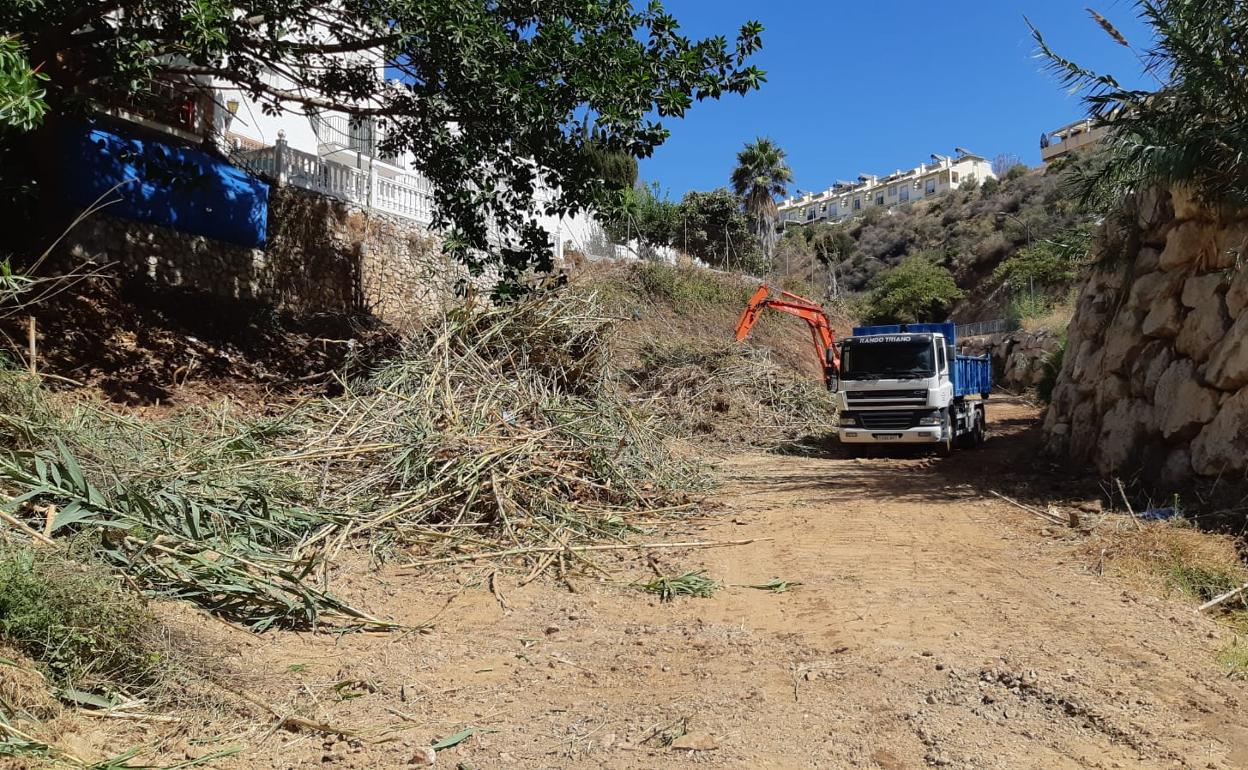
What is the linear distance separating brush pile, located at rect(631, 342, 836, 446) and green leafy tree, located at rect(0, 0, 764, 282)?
5842 millimetres

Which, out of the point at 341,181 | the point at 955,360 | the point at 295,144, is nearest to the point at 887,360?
the point at 955,360

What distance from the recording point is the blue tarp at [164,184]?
13.1 m

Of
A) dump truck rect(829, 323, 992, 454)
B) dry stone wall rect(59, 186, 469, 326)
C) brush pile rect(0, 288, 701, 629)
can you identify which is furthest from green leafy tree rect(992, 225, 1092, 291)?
brush pile rect(0, 288, 701, 629)

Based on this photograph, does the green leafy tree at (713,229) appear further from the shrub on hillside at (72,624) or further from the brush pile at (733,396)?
the shrub on hillside at (72,624)

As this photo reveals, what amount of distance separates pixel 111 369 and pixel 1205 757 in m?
12.6

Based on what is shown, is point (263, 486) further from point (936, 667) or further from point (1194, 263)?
point (1194, 263)

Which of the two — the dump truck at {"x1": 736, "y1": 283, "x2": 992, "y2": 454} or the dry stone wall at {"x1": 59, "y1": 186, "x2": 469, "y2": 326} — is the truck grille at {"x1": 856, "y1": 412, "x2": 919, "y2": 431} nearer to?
the dump truck at {"x1": 736, "y1": 283, "x2": 992, "y2": 454}

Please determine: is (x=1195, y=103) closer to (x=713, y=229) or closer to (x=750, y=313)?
(x=750, y=313)

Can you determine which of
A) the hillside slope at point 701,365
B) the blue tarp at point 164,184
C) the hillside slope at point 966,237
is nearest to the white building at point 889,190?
the hillside slope at point 966,237

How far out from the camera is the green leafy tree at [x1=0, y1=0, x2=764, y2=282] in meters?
9.83

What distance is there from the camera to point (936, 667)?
4.86 metres

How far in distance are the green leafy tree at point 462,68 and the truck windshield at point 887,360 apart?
19.7 feet

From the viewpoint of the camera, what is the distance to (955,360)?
16.5 meters

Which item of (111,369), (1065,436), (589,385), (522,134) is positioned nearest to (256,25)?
(522,134)
